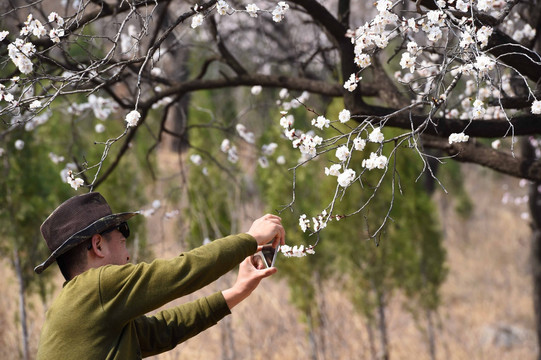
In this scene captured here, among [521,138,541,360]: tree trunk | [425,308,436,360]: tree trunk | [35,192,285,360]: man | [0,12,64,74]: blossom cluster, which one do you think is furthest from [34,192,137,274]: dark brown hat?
[425,308,436,360]: tree trunk

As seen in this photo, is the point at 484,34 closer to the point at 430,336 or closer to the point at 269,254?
the point at 269,254

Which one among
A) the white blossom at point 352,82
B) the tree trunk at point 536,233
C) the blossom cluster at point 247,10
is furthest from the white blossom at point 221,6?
the tree trunk at point 536,233

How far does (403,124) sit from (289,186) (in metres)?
4.15

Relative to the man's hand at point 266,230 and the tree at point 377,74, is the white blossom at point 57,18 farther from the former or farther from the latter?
the man's hand at point 266,230

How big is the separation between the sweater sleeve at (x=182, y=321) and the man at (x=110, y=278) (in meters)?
0.02

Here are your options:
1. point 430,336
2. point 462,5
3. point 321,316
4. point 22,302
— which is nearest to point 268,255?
point 462,5

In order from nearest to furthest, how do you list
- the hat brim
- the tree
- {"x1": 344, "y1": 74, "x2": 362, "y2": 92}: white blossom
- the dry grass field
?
the hat brim, the tree, {"x1": 344, "y1": 74, "x2": 362, "y2": 92}: white blossom, the dry grass field

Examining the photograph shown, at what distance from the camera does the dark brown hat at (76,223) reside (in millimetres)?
2264

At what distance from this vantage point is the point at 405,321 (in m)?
10.0

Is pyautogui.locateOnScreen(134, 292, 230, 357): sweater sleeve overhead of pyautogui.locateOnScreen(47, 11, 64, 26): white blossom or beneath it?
beneath

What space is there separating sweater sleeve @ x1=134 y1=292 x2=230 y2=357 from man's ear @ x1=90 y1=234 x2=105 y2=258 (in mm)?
344

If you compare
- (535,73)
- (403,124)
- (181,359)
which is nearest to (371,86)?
(403,124)

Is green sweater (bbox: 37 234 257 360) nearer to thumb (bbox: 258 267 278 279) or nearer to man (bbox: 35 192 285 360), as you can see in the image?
man (bbox: 35 192 285 360)

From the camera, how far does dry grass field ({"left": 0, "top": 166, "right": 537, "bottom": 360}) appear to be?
25.9 ft
